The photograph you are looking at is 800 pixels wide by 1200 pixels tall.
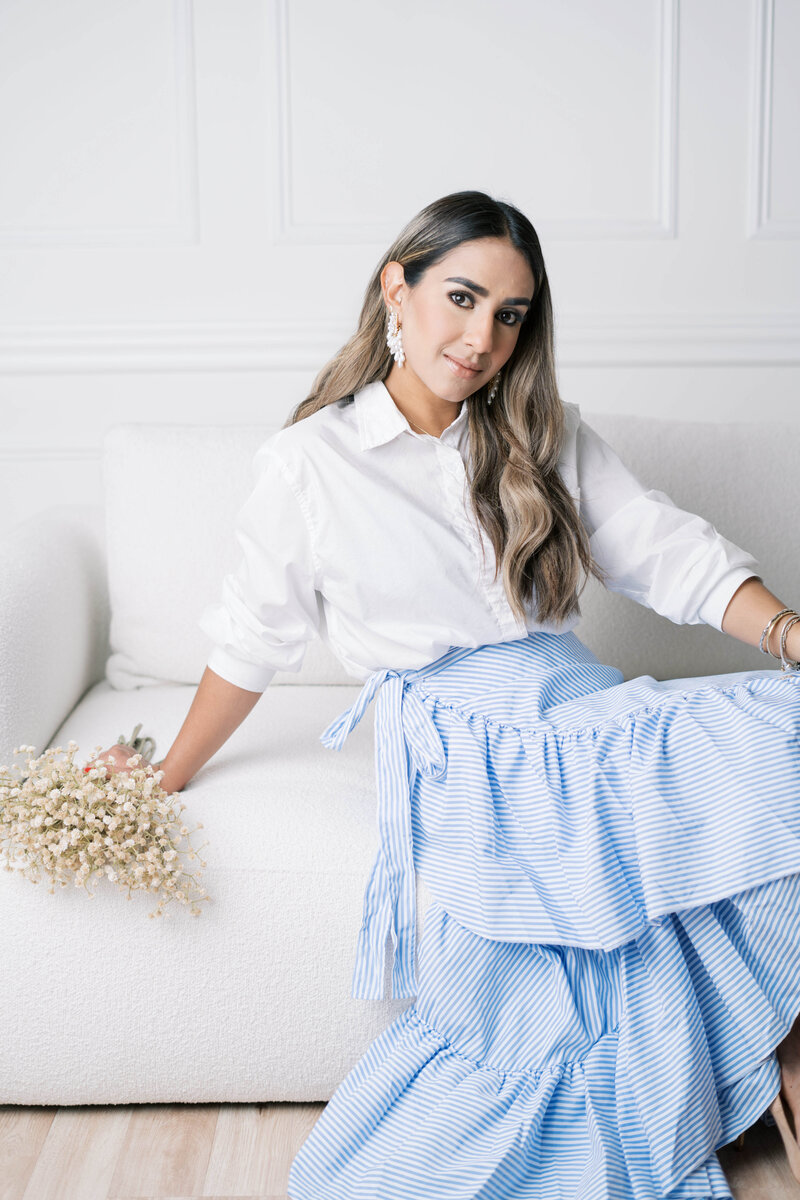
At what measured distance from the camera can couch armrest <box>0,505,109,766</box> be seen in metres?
1.66

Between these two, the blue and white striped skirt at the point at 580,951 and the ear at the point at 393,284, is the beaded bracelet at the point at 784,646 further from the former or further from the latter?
the ear at the point at 393,284

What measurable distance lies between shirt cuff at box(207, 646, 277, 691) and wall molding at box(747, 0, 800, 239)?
63.7 inches

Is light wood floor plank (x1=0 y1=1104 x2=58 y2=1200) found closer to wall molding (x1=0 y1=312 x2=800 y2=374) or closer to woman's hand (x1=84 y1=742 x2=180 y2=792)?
woman's hand (x1=84 y1=742 x2=180 y2=792)

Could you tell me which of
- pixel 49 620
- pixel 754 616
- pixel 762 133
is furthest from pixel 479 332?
pixel 762 133

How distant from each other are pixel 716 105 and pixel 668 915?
1.86 m

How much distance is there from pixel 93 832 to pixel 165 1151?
43cm

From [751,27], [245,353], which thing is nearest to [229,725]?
[245,353]

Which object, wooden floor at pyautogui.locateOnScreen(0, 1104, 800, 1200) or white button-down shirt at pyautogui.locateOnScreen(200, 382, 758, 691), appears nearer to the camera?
wooden floor at pyautogui.locateOnScreen(0, 1104, 800, 1200)

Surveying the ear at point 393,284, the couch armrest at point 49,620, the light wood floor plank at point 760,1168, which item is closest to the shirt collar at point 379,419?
the ear at point 393,284

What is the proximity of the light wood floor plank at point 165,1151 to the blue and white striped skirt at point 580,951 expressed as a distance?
0.15m

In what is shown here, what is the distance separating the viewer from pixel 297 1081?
143cm

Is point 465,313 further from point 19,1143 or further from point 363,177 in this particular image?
point 19,1143

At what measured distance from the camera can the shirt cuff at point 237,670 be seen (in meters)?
1.51

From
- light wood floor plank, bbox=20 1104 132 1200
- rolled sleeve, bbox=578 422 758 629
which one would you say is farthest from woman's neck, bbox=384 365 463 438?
light wood floor plank, bbox=20 1104 132 1200
